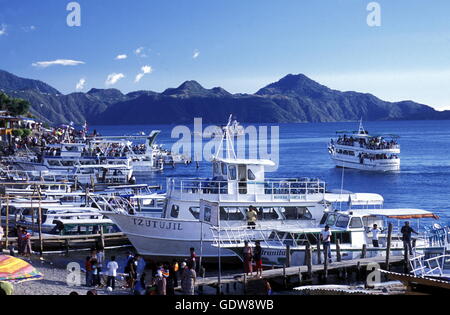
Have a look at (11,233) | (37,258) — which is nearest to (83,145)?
(11,233)

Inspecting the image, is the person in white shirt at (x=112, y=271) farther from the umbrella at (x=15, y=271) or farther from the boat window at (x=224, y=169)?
the boat window at (x=224, y=169)

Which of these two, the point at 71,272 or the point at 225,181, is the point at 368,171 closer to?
the point at 225,181

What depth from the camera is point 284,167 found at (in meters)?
106

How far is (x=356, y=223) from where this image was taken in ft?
101

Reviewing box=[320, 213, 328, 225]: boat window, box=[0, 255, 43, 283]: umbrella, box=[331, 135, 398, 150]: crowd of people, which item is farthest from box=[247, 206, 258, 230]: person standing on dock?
box=[331, 135, 398, 150]: crowd of people

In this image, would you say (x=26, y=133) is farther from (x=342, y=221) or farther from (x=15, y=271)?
(x=15, y=271)

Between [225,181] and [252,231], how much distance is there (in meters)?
3.20

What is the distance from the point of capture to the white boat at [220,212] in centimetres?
3102

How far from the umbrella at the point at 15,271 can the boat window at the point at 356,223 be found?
16.5 meters

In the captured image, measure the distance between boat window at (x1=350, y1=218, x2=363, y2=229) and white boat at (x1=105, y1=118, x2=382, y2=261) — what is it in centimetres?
192

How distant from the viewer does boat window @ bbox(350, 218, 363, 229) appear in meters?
30.7
